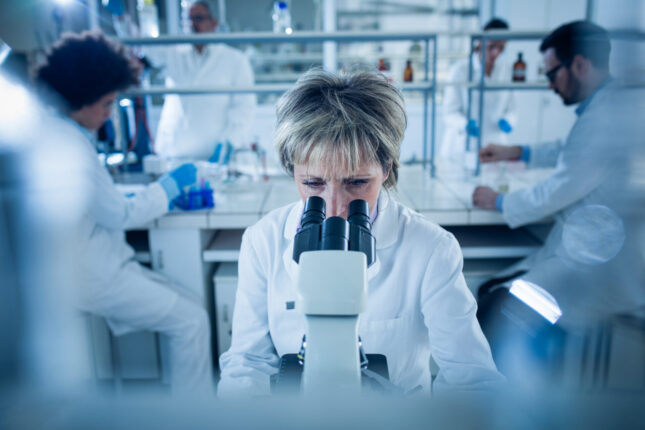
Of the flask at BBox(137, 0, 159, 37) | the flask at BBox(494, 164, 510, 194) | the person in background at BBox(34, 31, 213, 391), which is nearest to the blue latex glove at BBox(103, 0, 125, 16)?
the flask at BBox(137, 0, 159, 37)

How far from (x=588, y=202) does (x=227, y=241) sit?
4.51ft

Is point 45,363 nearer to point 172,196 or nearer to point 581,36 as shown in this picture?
point 172,196

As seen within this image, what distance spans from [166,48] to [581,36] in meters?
2.48

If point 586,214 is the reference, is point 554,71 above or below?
above

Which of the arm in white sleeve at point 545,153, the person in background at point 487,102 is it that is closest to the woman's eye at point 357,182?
the arm in white sleeve at point 545,153

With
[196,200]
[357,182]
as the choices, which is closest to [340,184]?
[357,182]

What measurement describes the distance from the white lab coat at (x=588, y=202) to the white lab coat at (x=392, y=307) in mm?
207

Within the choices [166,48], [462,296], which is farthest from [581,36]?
[166,48]

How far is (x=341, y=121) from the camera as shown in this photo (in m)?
0.92

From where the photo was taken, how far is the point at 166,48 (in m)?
A: 3.10

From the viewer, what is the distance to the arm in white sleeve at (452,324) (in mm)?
836

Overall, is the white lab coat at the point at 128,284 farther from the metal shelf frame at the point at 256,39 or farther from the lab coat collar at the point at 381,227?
the lab coat collar at the point at 381,227

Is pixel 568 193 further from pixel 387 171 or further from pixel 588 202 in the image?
pixel 387 171

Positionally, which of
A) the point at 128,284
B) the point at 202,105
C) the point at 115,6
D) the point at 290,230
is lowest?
the point at 128,284
